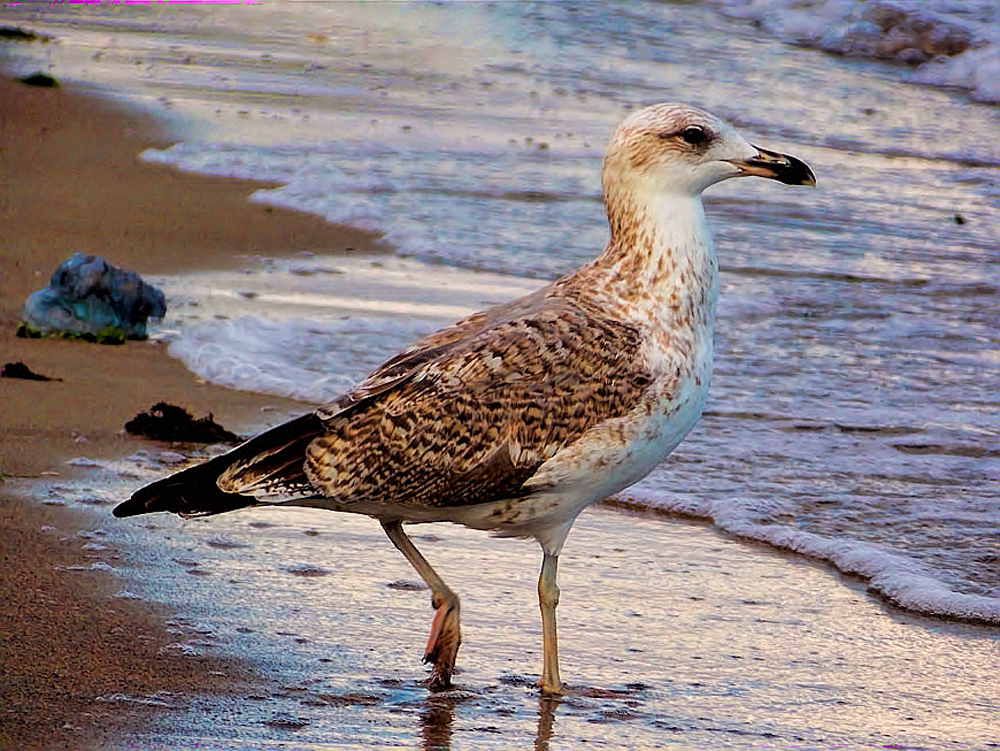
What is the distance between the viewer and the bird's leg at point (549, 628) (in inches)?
175

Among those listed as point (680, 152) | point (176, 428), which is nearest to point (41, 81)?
point (176, 428)

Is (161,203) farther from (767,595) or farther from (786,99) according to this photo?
(786,99)

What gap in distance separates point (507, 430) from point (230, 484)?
72 cm

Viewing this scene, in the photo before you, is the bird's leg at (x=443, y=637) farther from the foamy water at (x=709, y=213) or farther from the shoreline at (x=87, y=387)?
the foamy water at (x=709, y=213)

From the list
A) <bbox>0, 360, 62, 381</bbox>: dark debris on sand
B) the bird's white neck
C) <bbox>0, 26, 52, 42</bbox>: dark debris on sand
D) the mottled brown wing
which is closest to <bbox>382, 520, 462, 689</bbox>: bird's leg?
the mottled brown wing

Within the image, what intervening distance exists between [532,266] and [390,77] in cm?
736

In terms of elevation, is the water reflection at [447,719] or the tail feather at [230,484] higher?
the tail feather at [230,484]

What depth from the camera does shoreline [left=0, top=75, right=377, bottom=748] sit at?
4262mm

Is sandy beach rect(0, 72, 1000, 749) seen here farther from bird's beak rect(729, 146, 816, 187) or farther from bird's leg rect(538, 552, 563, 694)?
bird's beak rect(729, 146, 816, 187)

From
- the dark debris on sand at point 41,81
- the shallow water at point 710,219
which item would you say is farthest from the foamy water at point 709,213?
the dark debris on sand at point 41,81

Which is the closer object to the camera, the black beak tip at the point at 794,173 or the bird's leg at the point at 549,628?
the bird's leg at the point at 549,628

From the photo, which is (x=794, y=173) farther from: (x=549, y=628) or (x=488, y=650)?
(x=488, y=650)

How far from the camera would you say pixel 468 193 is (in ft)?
37.5

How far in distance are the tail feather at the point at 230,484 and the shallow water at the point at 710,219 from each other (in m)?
0.52
